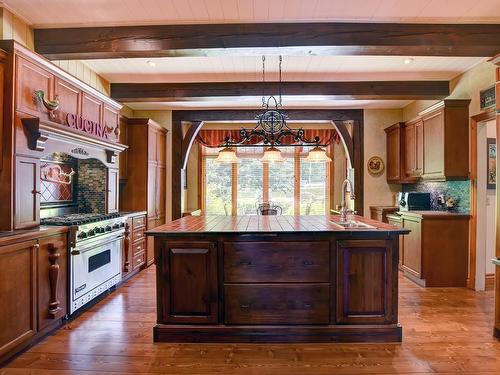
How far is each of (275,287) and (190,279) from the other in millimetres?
684

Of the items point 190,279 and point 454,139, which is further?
point 454,139

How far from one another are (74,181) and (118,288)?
144 cm

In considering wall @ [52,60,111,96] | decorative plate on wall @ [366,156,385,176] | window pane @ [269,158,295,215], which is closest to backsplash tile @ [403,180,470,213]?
decorative plate on wall @ [366,156,385,176]

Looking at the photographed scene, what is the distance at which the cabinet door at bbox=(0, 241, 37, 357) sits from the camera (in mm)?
2279

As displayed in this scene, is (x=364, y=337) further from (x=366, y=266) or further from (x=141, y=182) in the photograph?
(x=141, y=182)

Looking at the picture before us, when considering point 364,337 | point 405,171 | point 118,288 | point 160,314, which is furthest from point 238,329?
point 405,171

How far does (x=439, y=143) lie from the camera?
4285mm

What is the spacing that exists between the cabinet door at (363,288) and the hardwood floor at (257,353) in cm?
21

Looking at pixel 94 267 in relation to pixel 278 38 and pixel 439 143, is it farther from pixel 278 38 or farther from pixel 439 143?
pixel 439 143

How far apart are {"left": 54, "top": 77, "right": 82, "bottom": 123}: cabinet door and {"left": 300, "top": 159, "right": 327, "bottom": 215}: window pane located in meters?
5.05

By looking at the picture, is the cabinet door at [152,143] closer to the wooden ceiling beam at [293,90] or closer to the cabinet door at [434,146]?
the wooden ceiling beam at [293,90]

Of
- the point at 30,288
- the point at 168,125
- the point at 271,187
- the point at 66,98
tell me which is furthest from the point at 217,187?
the point at 30,288

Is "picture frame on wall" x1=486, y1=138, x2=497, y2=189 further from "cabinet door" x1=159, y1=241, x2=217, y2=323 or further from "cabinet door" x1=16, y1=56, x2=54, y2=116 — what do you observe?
"cabinet door" x1=16, y1=56, x2=54, y2=116

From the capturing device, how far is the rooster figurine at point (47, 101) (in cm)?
286
